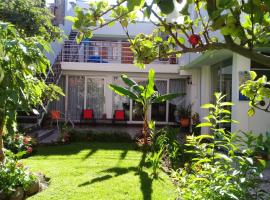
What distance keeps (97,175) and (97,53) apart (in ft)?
49.0

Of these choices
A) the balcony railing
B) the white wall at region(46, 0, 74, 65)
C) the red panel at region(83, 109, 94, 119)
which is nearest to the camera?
the white wall at region(46, 0, 74, 65)

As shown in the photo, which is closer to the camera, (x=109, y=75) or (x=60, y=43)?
(x=60, y=43)

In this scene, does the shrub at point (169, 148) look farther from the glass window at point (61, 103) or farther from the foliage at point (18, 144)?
the glass window at point (61, 103)

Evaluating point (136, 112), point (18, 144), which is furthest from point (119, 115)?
point (18, 144)

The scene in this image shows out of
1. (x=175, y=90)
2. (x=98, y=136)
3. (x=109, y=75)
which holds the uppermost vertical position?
(x=109, y=75)

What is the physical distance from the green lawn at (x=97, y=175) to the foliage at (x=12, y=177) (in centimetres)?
32

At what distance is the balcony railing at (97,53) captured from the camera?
21438mm

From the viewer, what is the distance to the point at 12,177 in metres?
6.30

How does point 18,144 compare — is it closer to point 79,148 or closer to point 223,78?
point 79,148

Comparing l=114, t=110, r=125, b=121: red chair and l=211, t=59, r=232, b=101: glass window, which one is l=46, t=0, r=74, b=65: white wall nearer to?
l=114, t=110, r=125, b=121: red chair

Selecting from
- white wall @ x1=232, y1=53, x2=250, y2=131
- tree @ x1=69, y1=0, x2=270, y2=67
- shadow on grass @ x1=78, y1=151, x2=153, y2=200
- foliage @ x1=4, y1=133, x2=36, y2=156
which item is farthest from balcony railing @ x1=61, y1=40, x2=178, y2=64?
tree @ x1=69, y1=0, x2=270, y2=67

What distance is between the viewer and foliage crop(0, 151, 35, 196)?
241 inches

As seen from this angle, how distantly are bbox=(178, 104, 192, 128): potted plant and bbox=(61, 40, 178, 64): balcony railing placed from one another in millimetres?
2692

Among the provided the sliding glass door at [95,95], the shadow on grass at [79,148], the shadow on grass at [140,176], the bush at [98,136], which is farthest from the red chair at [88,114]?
the shadow on grass at [140,176]
